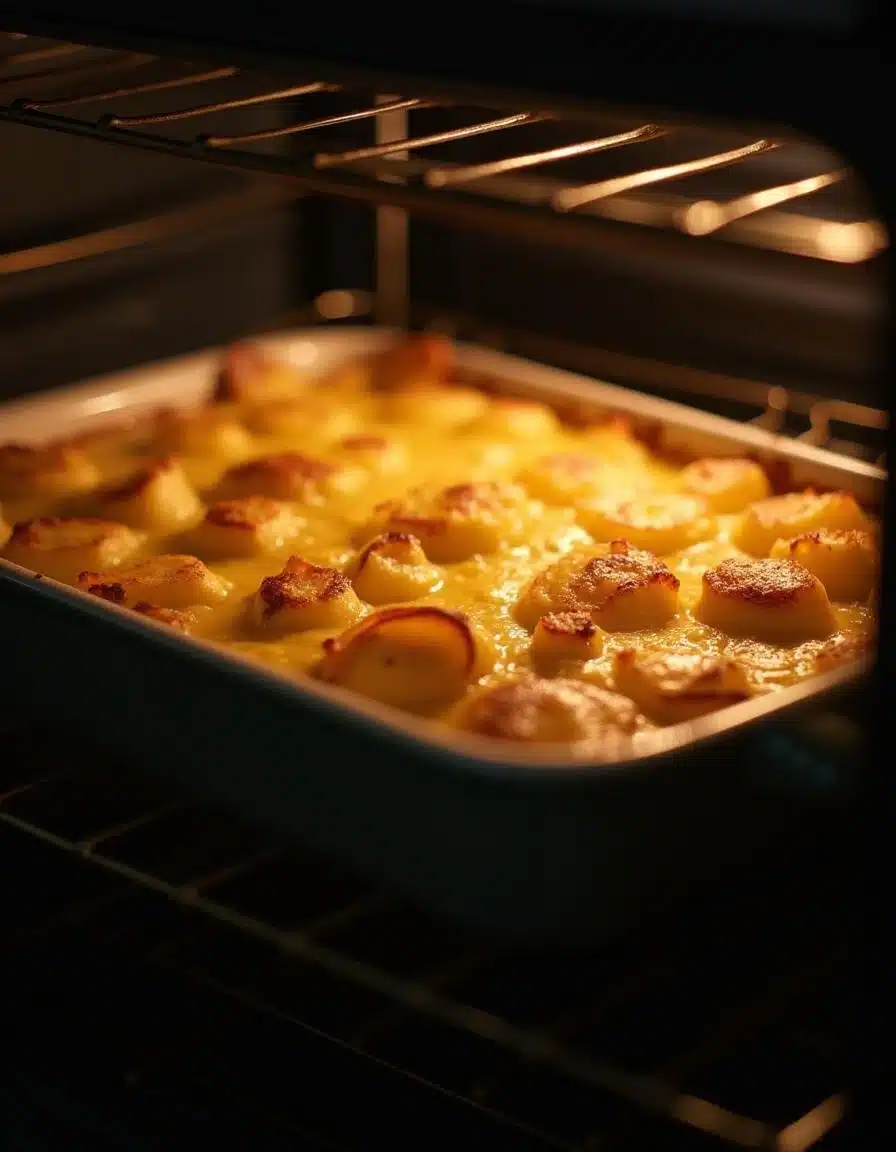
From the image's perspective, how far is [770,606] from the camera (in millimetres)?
1405

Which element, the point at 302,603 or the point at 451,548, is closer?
the point at 302,603

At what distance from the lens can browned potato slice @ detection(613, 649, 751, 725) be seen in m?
1.25

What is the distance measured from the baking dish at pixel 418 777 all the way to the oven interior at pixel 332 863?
4 cm

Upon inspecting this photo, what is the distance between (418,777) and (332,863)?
142mm

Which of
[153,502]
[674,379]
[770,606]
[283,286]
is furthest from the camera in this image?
[283,286]

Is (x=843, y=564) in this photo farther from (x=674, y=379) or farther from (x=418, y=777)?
(x=418, y=777)

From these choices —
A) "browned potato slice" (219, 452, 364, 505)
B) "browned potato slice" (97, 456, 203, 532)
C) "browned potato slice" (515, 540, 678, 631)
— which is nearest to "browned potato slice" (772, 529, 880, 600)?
"browned potato slice" (515, 540, 678, 631)

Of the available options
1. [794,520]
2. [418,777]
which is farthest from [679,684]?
[794,520]

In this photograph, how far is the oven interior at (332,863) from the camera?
1137 millimetres

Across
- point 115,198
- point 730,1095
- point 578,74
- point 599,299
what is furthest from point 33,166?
point 730,1095

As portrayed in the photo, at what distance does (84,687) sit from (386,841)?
1.06 ft

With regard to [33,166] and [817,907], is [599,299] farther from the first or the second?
[817,907]

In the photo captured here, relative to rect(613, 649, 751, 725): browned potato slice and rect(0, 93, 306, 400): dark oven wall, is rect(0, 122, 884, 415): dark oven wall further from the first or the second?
rect(613, 649, 751, 725): browned potato slice

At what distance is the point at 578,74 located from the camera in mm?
980
